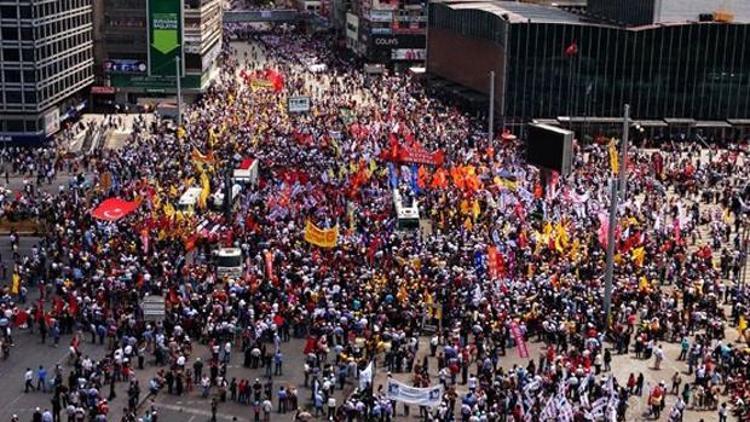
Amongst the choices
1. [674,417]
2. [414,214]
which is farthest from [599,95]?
[674,417]

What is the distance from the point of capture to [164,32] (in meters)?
111

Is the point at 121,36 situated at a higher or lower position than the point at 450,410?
→ higher

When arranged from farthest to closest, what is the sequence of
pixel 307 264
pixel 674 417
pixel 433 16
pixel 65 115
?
pixel 433 16 < pixel 65 115 < pixel 307 264 < pixel 674 417

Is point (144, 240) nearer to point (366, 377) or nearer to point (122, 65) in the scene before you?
point (366, 377)

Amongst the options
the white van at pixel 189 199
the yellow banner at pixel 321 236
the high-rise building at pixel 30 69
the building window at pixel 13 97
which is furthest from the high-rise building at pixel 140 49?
the yellow banner at pixel 321 236

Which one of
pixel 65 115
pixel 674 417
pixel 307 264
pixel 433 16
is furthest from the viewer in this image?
pixel 433 16

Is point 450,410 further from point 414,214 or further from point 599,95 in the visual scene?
point 599,95

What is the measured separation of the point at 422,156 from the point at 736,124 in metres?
45.8

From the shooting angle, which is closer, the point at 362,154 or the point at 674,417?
the point at 674,417

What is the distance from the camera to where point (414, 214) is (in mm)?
62906

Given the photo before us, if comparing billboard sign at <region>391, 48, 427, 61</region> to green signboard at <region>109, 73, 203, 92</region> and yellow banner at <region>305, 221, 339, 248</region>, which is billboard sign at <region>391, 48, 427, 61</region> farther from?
yellow banner at <region>305, 221, 339, 248</region>

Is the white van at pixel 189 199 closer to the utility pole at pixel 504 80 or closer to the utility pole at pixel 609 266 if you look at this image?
the utility pole at pixel 609 266

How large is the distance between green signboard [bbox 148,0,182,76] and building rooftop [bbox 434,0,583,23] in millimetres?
30651

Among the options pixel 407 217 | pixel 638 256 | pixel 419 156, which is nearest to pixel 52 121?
pixel 419 156
